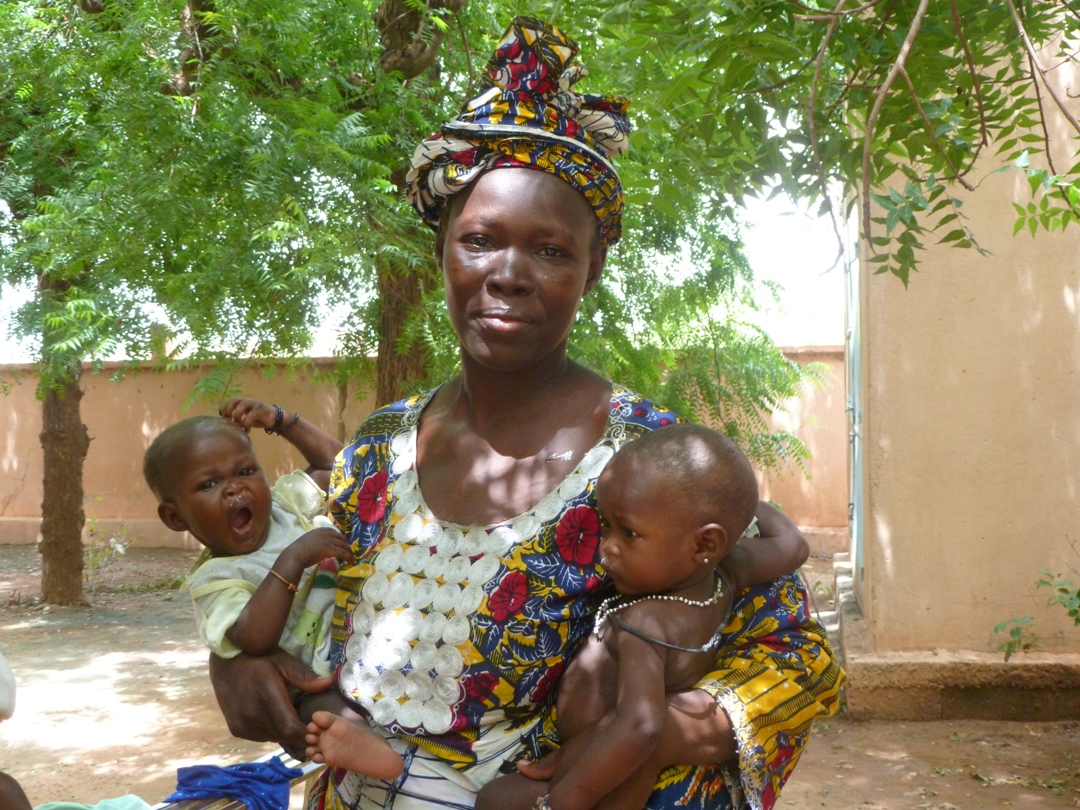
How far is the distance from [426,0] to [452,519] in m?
3.50

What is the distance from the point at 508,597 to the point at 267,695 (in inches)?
19.2

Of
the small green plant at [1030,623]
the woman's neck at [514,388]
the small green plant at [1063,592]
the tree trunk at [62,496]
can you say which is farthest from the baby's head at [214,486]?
the tree trunk at [62,496]

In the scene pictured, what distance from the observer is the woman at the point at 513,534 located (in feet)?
5.31

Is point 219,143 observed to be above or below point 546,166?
above

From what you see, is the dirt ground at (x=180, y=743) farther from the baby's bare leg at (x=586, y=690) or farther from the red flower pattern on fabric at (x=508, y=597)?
the red flower pattern on fabric at (x=508, y=597)

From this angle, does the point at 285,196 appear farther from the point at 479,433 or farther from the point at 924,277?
the point at 924,277

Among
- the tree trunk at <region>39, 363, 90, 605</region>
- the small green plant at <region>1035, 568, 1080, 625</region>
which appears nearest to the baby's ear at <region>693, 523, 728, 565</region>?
the small green plant at <region>1035, 568, 1080, 625</region>

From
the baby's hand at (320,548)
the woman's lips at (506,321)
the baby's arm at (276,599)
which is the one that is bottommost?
the baby's arm at (276,599)

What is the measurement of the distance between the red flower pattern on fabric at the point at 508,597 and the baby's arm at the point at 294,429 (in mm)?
831

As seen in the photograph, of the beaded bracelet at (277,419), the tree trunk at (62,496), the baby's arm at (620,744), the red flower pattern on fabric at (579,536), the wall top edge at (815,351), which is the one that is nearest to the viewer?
the baby's arm at (620,744)

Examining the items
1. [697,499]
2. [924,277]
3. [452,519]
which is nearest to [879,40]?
[697,499]

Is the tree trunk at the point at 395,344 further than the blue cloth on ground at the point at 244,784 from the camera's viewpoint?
Yes

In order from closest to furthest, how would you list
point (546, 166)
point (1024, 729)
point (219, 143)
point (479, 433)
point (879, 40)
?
point (546, 166)
point (479, 433)
point (879, 40)
point (219, 143)
point (1024, 729)

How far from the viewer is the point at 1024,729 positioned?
558cm
